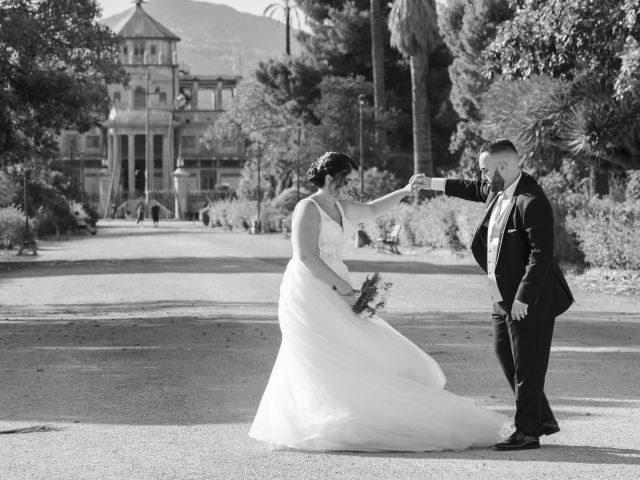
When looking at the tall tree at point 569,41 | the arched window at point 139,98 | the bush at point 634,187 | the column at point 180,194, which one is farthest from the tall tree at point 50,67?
the arched window at point 139,98

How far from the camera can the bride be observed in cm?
701

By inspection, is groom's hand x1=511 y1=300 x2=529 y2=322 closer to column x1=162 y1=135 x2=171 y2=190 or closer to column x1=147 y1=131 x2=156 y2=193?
column x1=147 y1=131 x2=156 y2=193

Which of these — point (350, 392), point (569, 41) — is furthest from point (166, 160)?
point (350, 392)

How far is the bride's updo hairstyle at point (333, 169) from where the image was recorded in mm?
7434

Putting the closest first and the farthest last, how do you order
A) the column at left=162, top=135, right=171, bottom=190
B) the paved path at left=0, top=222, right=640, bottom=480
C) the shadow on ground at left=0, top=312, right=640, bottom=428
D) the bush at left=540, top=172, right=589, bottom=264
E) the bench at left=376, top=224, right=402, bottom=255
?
the paved path at left=0, top=222, right=640, bottom=480
the shadow on ground at left=0, top=312, right=640, bottom=428
the bush at left=540, top=172, right=589, bottom=264
the bench at left=376, top=224, right=402, bottom=255
the column at left=162, top=135, right=171, bottom=190

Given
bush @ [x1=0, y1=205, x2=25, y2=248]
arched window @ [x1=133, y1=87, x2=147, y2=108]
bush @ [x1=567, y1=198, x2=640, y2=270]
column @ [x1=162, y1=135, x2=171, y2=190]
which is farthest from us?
arched window @ [x1=133, y1=87, x2=147, y2=108]

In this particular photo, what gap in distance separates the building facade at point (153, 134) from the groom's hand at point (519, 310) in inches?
5138

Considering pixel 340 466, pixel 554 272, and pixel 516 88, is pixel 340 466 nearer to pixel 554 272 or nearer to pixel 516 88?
pixel 554 272

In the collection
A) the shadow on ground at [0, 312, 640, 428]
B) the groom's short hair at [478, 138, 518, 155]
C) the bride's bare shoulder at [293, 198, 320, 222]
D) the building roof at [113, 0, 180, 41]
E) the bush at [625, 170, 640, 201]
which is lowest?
the shadow on ground at [0, 312, 640, 428]

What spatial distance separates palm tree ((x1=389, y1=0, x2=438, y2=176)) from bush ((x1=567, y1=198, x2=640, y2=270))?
2015 centimetres

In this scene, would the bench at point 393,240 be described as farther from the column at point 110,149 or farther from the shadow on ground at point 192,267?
the column at point 110,149

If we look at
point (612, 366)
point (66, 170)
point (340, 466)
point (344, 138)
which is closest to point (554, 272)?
point (340, 466)

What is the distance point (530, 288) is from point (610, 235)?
16.4 m

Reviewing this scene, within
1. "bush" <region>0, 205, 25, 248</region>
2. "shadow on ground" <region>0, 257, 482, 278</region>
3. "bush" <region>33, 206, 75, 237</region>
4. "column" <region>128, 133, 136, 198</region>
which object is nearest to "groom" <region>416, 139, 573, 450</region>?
"shadow on ground" <region>0, 257, 482, 278</region>
